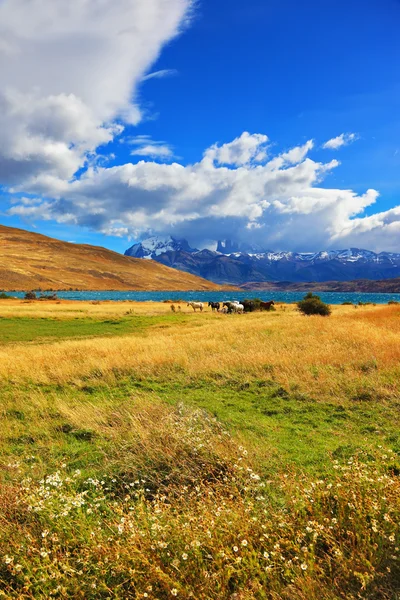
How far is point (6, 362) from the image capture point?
51.9 feet

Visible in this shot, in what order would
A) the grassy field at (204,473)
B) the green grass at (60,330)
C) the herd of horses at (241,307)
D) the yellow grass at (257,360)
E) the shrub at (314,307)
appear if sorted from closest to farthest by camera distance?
the grassy field at (204,473) < the yellow grass at (257,360) < the green grass at (60,330) < the shrub at (314,307) < the herd of horses at (241,307)

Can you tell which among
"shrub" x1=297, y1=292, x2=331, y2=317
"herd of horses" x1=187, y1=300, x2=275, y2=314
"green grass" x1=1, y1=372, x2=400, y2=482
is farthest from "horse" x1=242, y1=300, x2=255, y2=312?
"green grass" x1=1, y1=372, x2=400, y2=482

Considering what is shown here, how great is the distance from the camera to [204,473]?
19.3 ft

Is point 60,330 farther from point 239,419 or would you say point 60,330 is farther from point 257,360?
point 239,419

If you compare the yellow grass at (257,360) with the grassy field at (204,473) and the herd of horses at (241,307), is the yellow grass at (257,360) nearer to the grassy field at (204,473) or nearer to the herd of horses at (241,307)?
the grassy field at (204,473)

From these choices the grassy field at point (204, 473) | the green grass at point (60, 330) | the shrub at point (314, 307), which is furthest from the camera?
the shrub at point (314, 307)

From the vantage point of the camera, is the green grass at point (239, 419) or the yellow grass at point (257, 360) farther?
the yellow grass at point (257, 360)

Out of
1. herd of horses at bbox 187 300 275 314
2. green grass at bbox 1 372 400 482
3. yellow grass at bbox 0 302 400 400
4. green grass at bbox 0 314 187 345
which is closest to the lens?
green grass at bbox 1 372 400 482

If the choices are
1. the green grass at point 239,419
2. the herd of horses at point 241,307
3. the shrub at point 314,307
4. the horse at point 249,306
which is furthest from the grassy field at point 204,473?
the horse at point 249,306

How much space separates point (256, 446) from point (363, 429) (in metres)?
2.99

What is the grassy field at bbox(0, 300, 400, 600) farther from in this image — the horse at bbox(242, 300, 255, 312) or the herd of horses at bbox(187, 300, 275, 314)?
the horse at bbox(242, 300, 255, 312)

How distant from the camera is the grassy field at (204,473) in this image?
3627 millimetres

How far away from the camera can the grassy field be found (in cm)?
363

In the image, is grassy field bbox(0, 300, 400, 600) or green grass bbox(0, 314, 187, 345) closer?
grassy field bbox(0, 300, 400, 600)
